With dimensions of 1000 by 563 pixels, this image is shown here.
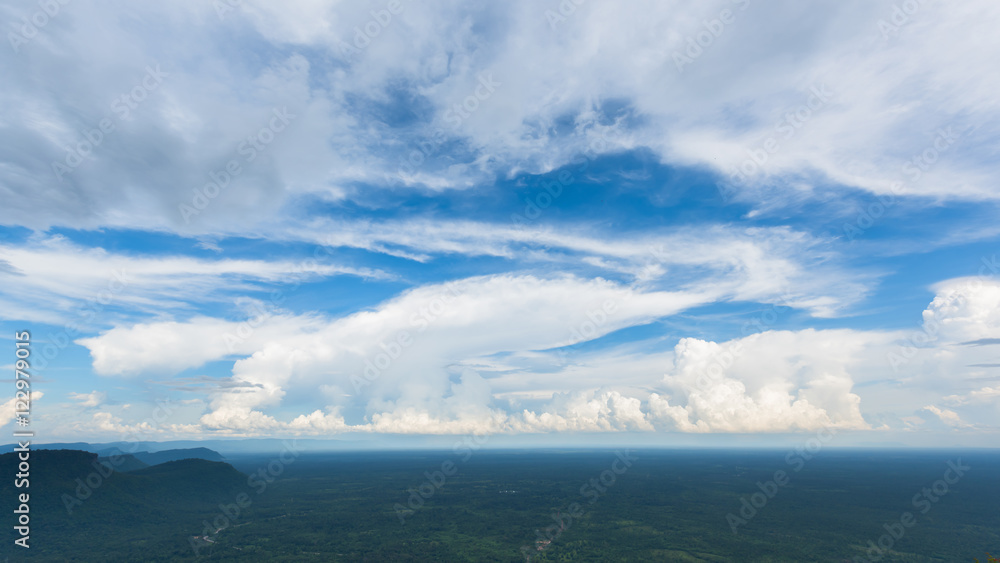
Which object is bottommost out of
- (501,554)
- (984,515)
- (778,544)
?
(984,515)

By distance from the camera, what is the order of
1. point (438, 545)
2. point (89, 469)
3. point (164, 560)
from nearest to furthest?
1. point (164, 560)
2. point (438, 545)
3. point (89, 469)

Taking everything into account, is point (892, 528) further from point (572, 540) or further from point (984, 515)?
point (572, 540)

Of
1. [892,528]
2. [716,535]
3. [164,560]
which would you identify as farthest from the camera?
[892,528]

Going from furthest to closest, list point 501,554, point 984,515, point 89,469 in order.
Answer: point 984,515, point 89,469, point 501,554

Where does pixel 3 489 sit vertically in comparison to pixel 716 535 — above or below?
above

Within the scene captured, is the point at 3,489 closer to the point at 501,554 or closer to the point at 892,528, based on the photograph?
the point at 501,554

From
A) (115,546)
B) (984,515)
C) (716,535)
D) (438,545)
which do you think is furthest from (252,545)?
(984,515)

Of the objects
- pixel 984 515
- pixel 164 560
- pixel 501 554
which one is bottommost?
pixel 984 515

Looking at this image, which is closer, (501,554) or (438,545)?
(501,554)

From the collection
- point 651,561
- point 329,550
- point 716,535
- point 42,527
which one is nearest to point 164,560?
point 329,550
